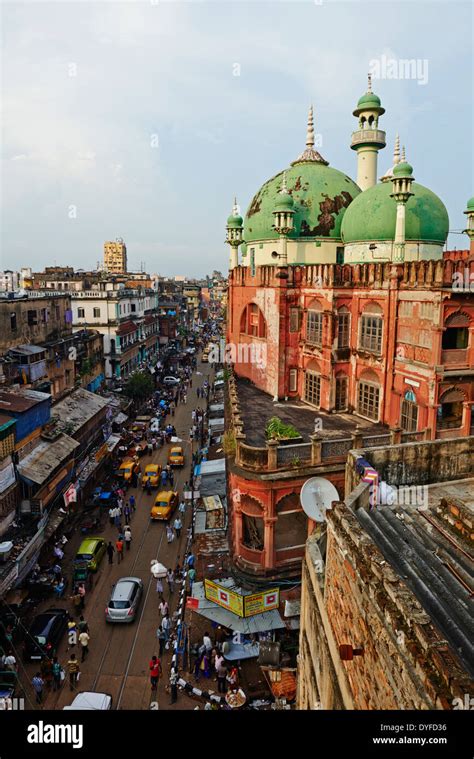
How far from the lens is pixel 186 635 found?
1889cm

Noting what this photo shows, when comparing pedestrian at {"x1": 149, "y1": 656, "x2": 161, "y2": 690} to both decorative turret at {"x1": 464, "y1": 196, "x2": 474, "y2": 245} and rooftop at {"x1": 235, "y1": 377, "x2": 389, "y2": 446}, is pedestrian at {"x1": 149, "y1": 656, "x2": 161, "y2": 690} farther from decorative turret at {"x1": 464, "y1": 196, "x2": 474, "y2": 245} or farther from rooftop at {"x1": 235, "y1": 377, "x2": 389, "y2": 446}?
decorative turret at {"x1": 464, "y1": 196, "x2": 474, "y2": 245}

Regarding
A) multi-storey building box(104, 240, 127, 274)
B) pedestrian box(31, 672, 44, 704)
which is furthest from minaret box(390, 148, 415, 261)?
multi-storey building box(104, 240, 127, 274)

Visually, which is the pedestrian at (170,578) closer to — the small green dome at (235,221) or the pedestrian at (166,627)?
the pedestrian at (166,627)

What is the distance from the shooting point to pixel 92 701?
14.9m

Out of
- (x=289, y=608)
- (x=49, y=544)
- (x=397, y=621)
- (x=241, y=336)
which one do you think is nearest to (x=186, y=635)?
(x=289, y=608)

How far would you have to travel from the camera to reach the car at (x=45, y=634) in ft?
58.5

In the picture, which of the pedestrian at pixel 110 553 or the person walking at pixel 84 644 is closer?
the person walking at pixel 84 644

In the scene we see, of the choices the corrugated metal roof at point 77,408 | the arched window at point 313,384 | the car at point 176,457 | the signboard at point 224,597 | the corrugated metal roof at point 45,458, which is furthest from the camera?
the car at point 176,457

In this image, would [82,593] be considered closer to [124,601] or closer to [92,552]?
[124,601]

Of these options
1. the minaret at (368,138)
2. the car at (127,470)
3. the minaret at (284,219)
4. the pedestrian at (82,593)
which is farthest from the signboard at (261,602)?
the minaret at (368,138)

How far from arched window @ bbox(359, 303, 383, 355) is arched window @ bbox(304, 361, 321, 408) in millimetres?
3120

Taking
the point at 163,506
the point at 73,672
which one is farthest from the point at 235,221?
the point at 73,672

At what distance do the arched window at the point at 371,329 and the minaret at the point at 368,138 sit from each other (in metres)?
11.2

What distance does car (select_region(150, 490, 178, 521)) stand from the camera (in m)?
27.6
